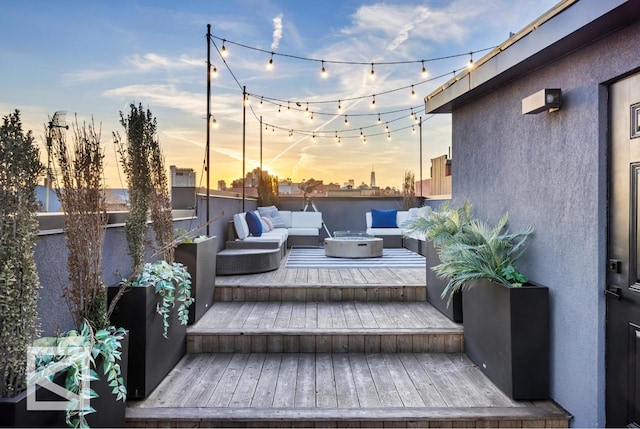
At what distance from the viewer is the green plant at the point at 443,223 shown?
329 cm

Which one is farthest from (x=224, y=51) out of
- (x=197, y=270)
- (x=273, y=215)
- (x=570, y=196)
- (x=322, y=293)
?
(x=570, y=196)

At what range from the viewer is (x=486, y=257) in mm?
2805

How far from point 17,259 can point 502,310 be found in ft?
8.87

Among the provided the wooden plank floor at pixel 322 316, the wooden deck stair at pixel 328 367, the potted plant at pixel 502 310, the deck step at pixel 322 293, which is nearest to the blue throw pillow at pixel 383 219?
the wooden deck stair at pixel 328 367

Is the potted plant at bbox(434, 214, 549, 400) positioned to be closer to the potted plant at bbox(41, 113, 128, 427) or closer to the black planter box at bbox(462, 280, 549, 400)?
the black planter box at bbox(462, 280, 549, 400)

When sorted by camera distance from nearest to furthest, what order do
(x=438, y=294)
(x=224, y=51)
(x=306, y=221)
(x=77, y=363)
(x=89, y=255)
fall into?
(x=77, y=363)
(x=89, y=255)
(x=438, y=294)
(x=224, y=51)
(x=306, y=221)

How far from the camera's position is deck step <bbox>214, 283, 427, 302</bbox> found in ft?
13.9

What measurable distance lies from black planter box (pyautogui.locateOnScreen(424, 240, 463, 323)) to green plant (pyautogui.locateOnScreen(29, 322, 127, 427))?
2.72 meters

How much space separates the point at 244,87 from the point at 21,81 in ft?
13.4

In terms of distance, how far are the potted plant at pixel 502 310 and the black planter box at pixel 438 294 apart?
0.31m

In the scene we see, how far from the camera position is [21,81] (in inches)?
171

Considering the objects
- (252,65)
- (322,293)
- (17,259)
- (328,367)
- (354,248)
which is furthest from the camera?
(252,65)

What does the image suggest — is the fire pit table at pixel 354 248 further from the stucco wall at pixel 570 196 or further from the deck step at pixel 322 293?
the stucco wall at pixel 570 196

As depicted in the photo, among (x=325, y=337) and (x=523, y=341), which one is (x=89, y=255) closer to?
(x=325, y=337)
